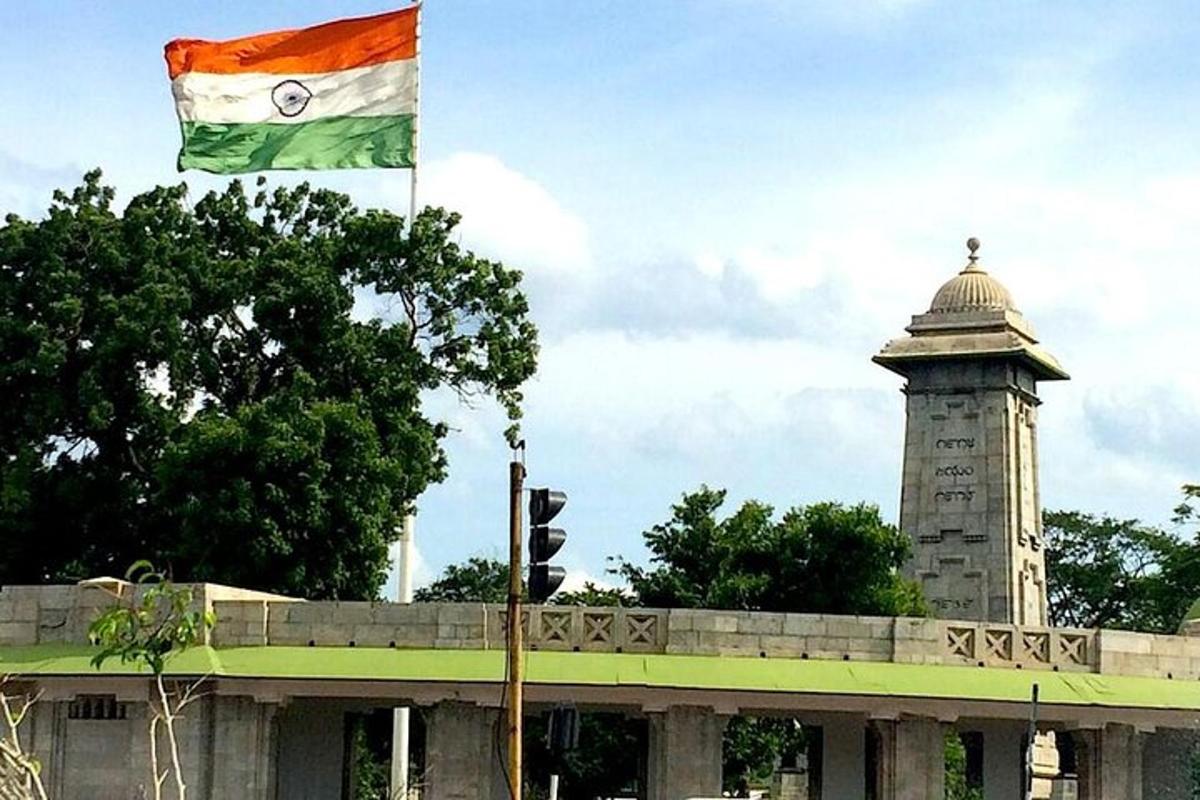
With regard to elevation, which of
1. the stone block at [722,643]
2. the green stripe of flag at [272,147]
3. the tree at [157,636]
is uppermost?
the green stripe of flag at [272,147]

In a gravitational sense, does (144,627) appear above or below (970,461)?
below

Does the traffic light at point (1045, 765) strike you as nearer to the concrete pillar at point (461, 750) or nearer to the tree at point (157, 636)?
the concrete pillar at point (461, 750)

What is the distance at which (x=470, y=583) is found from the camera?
96250mm

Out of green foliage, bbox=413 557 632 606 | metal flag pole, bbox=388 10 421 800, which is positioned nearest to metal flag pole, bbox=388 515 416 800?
metal flag pole, bbox=388 10 421 800

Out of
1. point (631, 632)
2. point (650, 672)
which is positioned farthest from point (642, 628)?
point (650, 672)

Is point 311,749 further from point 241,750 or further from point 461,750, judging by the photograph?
point 461,750

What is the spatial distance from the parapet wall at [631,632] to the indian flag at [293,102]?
12.8m

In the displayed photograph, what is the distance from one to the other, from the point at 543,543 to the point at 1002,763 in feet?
74.5

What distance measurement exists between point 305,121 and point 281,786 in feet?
50.1

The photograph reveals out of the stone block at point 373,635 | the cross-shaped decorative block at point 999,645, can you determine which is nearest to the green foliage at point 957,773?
the cross-shaped decorative block at point 999,645

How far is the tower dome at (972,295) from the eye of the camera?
69312 millimetres

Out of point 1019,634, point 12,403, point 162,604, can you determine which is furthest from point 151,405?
point 1019,634

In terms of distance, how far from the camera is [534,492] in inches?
921

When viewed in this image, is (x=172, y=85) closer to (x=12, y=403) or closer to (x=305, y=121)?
(x=305, y=121)
